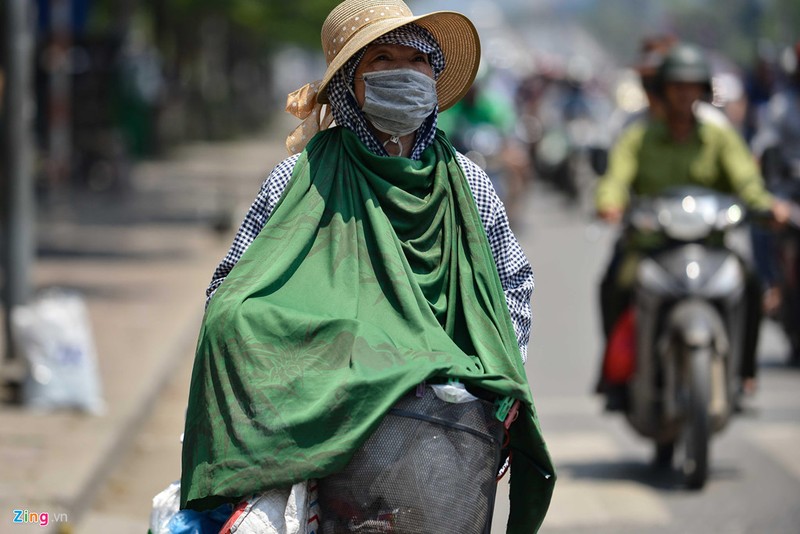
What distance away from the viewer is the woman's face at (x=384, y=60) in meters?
3.66

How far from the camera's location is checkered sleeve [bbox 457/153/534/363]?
368 centimetres

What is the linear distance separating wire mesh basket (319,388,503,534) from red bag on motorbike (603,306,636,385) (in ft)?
13.6

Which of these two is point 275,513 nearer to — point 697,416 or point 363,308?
point 363,308

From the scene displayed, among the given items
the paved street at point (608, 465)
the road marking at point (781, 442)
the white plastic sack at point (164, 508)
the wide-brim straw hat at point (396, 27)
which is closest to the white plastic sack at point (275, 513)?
the white plastic sack at point (164, 508)

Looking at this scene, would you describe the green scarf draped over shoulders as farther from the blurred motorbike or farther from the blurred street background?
the blurred motorbike

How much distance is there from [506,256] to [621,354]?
151 inches

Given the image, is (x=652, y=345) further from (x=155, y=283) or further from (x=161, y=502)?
(x=155, y=283)


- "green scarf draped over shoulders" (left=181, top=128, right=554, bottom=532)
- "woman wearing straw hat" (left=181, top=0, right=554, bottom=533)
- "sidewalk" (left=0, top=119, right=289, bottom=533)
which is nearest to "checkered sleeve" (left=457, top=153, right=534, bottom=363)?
"woman wearing straw hat" (left=181, top=0, right=554, bottom=533)

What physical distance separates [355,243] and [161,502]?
29.5 inches

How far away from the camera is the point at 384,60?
3666 millimetres

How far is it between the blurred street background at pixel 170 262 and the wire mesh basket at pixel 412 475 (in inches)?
82.5

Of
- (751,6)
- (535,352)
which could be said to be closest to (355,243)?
(535,352)

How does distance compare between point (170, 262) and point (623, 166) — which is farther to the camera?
point (170, 262)

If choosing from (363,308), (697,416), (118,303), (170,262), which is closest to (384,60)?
(363,308)
